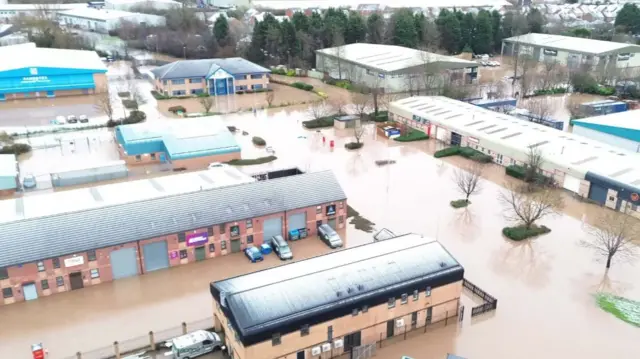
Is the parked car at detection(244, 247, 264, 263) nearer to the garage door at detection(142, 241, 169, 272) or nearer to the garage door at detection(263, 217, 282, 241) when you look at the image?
the garage door at detection(263, 217, 282, 241)

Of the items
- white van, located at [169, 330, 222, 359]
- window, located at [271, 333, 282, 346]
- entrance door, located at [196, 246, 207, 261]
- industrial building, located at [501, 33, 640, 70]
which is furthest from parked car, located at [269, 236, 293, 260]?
industrial building, located at [501, 33, 640, 70]

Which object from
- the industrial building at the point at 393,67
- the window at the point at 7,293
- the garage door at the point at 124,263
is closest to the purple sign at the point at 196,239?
the garage door at the point at 124,263

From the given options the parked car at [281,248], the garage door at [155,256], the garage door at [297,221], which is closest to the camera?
the garage door at [155,256]

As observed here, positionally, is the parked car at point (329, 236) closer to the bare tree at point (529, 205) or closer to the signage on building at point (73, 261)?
the bare tree at point (529, 205)

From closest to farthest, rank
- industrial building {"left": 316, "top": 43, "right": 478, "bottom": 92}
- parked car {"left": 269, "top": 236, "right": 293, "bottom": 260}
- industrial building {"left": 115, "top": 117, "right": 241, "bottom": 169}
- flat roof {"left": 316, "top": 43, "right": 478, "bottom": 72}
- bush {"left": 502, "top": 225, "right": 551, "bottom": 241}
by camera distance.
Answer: parked car {"left": 269, "top": 236, "right": 293, "bottom": 260}
bush {"left": 502, "top": 225, "right": 551, "bottom": 241}
industrial building {"left": 115, "top": 117, "right": 241, "bottom": 169}
industrial building {"left": 316, "top": 43, "right": 478, "bottom": 92}
flat roof {"left": 316, "top": 43, "right": 478, "bottom": 72}

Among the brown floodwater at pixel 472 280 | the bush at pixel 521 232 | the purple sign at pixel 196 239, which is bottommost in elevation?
the brown floodwater at pixel 472 280

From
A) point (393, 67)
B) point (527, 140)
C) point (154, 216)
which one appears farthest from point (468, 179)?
point (393, 67)

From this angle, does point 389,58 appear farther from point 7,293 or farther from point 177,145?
point 7,293

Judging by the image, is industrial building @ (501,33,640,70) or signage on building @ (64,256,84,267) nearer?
signage on building @ (64,256,84,267)
